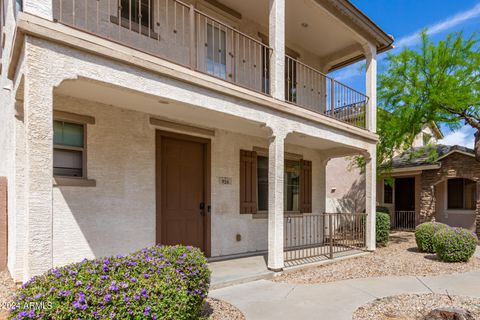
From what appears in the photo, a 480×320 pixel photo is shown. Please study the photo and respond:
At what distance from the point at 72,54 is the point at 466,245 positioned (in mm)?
9363

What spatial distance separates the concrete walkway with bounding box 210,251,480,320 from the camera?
4.52 meters

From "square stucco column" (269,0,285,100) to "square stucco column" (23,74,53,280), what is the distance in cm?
435

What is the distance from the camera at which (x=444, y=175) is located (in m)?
14.4

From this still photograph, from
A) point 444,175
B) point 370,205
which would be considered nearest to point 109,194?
point 370,205

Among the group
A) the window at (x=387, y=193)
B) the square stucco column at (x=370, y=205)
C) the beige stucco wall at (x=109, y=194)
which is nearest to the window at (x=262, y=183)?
the square stucco column at (x=370, y=205)

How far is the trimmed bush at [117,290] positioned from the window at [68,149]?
2597 mm

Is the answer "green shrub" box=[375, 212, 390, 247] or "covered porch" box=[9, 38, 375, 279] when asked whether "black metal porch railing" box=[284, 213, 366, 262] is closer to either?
"covered porch" box=[9, 38, 375, 279]

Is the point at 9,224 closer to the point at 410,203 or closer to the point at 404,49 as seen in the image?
the point at 404,49

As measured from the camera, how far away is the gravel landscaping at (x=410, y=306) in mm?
4391

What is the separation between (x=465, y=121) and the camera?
11.6 m

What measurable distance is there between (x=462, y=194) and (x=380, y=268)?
10.6 m

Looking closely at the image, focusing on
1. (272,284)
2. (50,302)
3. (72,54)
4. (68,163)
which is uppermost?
(72,54)

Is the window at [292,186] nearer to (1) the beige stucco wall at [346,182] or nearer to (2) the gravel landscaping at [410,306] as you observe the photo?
(2) the gravel landscaping at [410,306]

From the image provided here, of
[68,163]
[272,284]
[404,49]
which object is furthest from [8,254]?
[404,49]
